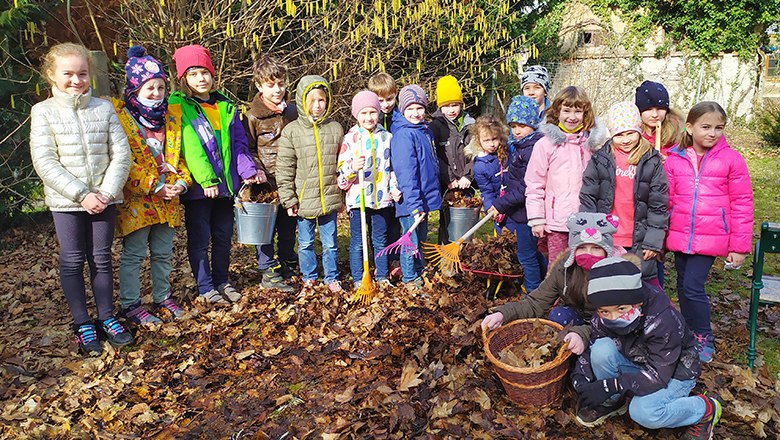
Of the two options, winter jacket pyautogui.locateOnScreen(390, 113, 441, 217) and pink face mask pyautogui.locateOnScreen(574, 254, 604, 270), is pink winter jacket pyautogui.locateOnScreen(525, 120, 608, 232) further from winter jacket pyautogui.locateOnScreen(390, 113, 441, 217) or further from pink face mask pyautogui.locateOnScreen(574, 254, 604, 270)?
winter jacket pyautogui.locateOnScreen(390, 113, 441, 217)

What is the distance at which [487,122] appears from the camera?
16.1ft

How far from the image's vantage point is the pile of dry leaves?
9.57 feet

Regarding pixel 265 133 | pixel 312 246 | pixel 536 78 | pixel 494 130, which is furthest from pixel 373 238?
pixel 536 78

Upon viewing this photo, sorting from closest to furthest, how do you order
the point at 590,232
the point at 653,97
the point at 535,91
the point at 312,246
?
1. the point at 590,232
2. the point at 653,97
3. the point at 312,246
4. the point at 535,91

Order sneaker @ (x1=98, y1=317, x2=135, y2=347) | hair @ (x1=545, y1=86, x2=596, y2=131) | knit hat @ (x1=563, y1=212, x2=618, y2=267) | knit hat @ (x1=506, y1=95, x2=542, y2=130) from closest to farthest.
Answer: knit hat @ (x1=563, y1=212, x2=618, y2=267) → hair @ (x1=545, y1=86, x2=596, y2=131) → sneaker @ (x1=98, y1=317, x2=135, y2=347) → knit hat @ (x1=506, y1=95, x2=542, y2=130)

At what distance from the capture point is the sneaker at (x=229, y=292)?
4734 millimetres

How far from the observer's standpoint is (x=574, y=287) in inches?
126

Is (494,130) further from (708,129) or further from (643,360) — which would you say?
(643,360)

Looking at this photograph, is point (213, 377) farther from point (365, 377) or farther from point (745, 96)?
point (745, 96)

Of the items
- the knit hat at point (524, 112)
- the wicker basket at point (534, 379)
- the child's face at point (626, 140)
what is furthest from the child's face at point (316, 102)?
the wicker basket at point (534, 379)

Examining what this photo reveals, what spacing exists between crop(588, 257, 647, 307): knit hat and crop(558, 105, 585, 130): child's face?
1.46 meters

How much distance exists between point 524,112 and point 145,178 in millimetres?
2964

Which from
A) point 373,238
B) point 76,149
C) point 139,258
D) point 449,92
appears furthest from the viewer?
point 449,92

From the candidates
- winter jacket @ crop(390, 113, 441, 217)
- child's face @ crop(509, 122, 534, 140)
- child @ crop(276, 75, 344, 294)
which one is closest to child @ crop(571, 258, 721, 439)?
child's face @ crop(509, 122, 534, 140)
